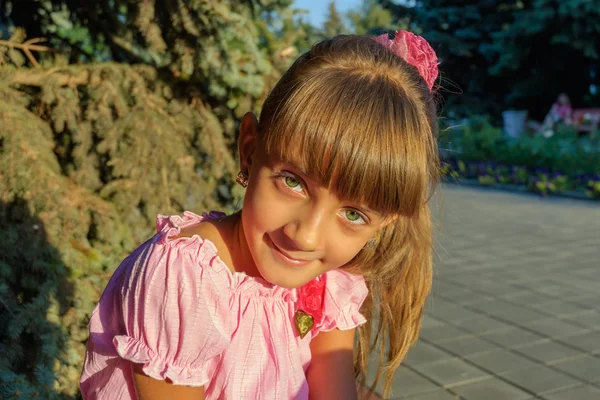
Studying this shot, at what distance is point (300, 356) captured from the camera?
1722mm

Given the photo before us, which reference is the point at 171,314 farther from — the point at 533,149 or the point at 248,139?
the point at 533,149

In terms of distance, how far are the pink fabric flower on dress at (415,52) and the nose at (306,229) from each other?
49cm

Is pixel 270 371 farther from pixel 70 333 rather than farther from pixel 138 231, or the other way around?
pixel 138 231

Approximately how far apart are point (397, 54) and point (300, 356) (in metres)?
0.75

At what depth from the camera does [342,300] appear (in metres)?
1.78

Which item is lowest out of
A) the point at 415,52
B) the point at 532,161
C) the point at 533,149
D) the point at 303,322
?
the point at 532,161

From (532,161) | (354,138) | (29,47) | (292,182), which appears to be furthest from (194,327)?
(532,161)

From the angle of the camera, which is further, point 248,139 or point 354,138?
point 248,139

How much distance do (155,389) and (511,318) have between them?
11.3 feet

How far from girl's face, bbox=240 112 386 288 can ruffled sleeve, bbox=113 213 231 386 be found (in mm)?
129

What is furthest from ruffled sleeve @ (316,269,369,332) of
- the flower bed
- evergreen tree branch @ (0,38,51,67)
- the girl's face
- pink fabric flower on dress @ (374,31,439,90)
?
the flower bed

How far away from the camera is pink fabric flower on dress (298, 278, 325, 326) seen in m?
1.71

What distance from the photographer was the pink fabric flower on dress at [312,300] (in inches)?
67.3

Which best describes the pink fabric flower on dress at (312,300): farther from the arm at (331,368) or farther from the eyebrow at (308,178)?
the eyebrow at (308,178)
